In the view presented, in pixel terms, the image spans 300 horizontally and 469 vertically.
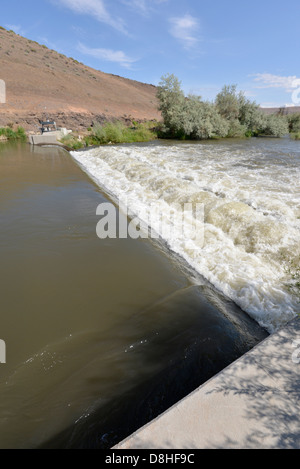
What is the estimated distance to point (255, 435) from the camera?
120cm

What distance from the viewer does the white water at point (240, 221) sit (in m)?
2.97

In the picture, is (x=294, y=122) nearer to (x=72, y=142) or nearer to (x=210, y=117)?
(x=210, y=117)

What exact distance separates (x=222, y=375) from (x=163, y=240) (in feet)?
9.87

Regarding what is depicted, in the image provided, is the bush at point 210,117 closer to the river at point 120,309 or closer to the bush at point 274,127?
the bush at point 274,127

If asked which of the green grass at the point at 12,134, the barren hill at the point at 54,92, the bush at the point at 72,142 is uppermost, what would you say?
the barren hill at the point at 54,92

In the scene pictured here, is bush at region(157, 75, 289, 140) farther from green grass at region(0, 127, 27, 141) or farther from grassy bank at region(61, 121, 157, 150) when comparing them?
green grass at region(0, 127, 27, 141)

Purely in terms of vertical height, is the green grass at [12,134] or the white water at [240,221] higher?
the green grass at [12,134]

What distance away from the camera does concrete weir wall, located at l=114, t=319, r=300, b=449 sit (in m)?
1.17

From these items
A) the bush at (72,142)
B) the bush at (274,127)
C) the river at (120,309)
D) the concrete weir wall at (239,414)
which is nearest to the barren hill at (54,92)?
the bush at (72,142)

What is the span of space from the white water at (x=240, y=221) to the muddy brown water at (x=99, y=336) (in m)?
0.34

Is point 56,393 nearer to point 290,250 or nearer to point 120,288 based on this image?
point 120,288

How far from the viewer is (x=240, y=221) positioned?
4.72m

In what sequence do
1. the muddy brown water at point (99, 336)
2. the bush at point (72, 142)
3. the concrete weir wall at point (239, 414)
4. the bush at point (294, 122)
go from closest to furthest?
the concrete weir wall at point (239, 414)
the muddy brown water at point (99, 336)
the bush at point (72, 142)
the bush at point (294, 122)
